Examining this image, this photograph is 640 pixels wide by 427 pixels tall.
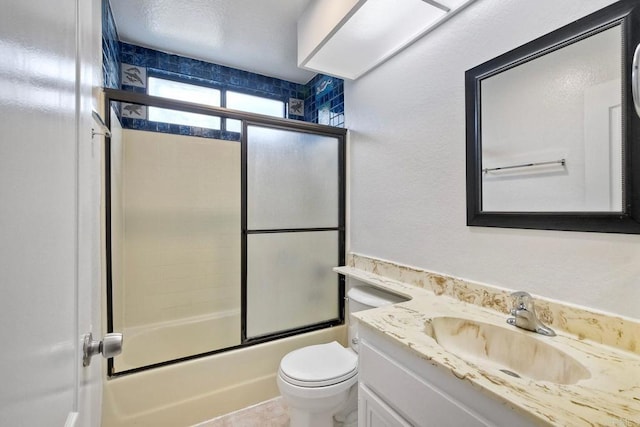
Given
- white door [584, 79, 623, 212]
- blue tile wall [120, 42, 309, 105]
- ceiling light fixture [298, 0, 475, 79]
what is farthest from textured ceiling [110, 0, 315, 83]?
white door [584, 79, 623, 212]

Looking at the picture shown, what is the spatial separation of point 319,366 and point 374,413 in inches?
20.3

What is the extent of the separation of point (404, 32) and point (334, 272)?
1.71 m

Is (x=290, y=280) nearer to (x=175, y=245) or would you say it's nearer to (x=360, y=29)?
(x=175, y=245)

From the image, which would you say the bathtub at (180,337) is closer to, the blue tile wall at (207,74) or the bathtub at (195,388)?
the bathtub at (195,388)

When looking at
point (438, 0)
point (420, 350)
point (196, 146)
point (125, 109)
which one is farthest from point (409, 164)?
point (125, 109)

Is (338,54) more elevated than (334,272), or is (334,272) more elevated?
(338,54)

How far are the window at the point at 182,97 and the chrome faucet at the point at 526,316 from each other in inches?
91.8

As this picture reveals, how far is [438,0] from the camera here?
1.32 meters

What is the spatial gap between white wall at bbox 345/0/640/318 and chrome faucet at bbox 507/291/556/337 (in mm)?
95

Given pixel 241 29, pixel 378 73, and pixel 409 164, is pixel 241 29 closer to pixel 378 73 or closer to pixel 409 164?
pixel 378 73

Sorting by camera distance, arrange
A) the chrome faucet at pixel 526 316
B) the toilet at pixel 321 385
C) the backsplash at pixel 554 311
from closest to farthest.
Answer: the backsplash at pixel 554 311
the chrome faucet at pixel 526 316
the toilet at pixel 321 385

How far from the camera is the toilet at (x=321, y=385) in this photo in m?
1.38

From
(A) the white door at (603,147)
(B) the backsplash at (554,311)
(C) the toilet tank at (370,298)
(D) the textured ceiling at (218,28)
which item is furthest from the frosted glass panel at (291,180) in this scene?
(A) the white door at (603,147)

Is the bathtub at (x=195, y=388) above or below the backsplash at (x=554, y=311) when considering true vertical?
below
